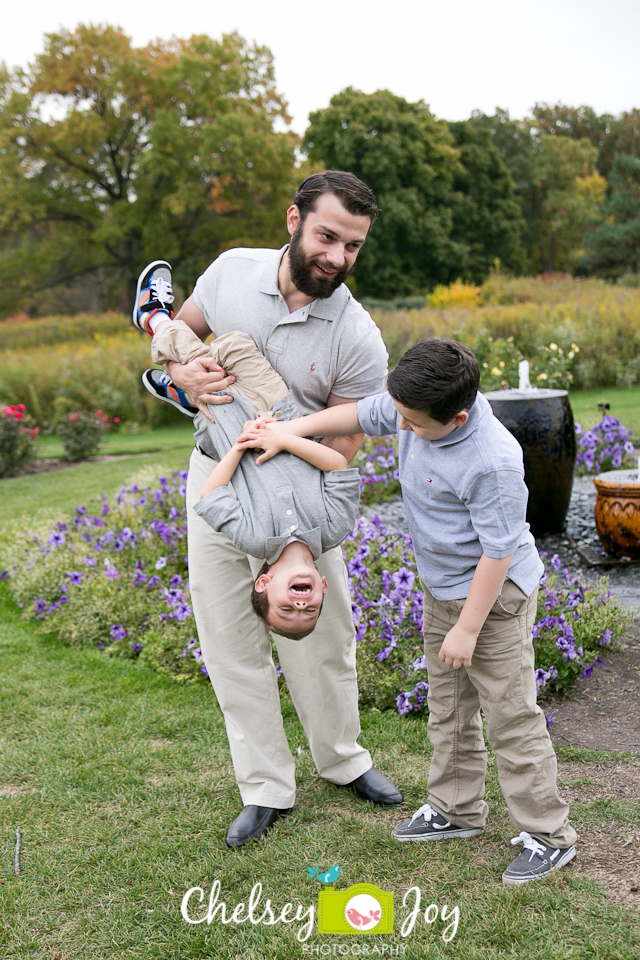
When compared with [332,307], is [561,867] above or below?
below

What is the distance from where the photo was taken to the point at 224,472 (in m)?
2.32

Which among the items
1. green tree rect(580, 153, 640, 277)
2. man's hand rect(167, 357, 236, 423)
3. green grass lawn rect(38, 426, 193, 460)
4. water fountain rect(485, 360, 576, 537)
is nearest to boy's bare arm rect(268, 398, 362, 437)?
man's hand rect(167, 357, 236, 423)

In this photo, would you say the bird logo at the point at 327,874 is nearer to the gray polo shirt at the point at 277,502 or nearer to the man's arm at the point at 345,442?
the gray polo shirt at the point at 277,502

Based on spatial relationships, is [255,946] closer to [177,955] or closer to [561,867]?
[177,955]

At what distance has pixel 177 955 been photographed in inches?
82.0

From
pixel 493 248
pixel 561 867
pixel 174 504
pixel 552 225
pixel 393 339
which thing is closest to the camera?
pixel 561 867

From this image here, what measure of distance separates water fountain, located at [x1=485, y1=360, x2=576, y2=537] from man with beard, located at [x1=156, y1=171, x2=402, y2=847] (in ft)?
9.80

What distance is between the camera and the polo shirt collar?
2.42 m

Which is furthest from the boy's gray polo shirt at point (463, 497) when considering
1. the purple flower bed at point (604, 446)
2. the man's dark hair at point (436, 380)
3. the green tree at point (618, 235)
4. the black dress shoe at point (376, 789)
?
the green tree at point (618, 235)

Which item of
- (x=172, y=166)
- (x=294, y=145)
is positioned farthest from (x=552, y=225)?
(x=172, y=166)

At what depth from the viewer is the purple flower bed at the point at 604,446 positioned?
680 centimetres

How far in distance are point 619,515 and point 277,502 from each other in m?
3.30

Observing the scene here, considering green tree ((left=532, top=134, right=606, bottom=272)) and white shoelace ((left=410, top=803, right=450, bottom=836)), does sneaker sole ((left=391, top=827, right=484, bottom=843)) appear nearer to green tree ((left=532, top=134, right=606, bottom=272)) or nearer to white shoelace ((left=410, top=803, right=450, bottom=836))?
white shoelace ((left=410, top=803, right=450, bottom=836))

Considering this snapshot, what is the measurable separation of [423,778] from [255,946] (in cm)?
97
